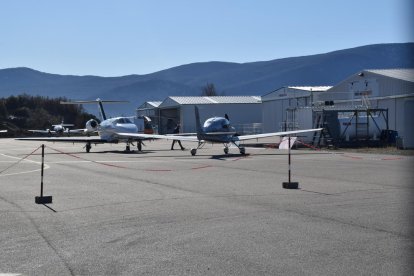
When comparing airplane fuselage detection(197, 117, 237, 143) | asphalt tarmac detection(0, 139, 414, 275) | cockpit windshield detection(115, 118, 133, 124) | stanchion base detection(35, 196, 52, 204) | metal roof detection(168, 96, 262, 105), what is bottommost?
asphalt tarmac detection(0, 139, 414, 275)

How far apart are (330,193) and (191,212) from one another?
14.2ft

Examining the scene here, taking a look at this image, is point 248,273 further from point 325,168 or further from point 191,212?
point 325,168

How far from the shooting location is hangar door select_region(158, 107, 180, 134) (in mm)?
89688

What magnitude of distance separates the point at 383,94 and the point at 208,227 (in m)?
39.1

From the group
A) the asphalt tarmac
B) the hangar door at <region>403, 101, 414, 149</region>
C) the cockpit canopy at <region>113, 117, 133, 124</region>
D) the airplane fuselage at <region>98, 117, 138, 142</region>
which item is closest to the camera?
the asphalt tarmac

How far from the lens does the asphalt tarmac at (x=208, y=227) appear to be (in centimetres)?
716

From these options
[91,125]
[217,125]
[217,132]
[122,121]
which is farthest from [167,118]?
[217,132]

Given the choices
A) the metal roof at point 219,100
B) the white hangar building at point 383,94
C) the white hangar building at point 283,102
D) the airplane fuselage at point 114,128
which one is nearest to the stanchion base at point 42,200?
the airplane fuselage at point 114,128

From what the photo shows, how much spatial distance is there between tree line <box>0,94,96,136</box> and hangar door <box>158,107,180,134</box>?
2391 cm

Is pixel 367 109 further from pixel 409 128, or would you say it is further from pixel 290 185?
pixel 290 185

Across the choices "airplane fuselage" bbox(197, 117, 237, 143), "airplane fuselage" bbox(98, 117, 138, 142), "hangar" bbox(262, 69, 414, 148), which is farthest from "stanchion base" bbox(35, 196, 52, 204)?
"hangar" bbox(262, 69, 414, 148)

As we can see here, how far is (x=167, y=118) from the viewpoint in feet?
299

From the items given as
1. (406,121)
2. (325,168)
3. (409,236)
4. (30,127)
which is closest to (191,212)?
(409,236)

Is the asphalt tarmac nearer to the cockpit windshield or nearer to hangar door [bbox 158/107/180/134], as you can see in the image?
the cockpit windshield
